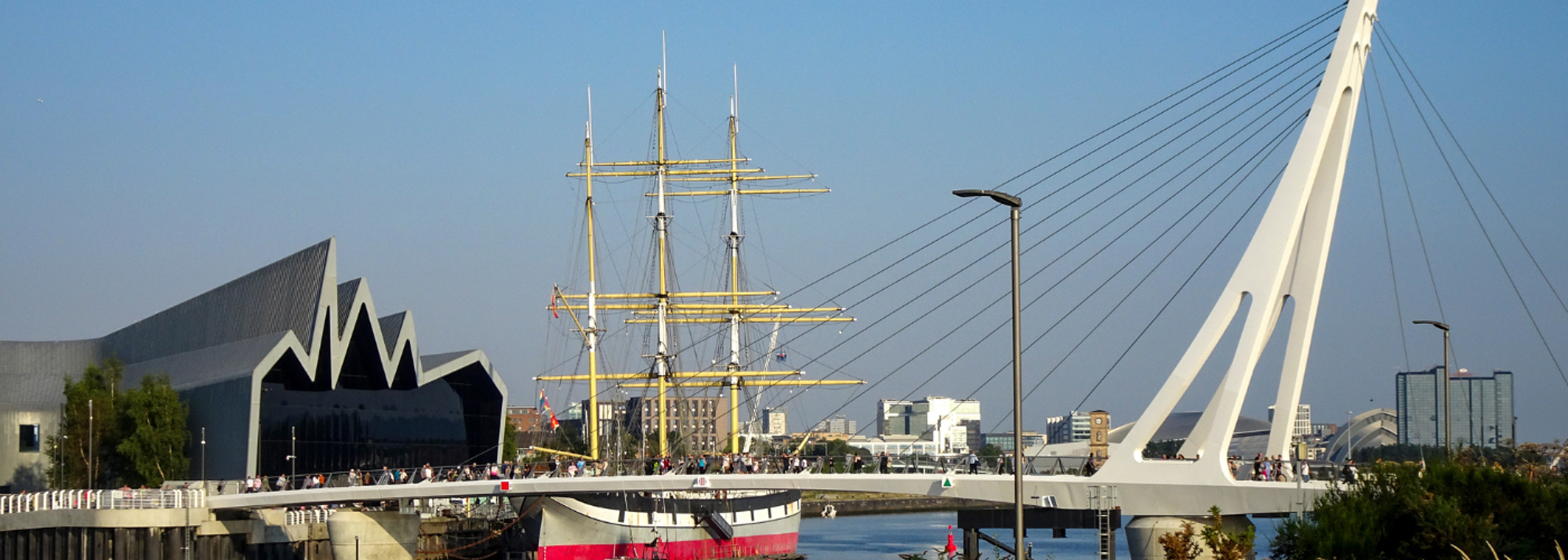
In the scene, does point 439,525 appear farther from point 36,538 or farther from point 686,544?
point 36,538

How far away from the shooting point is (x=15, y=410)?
219ft

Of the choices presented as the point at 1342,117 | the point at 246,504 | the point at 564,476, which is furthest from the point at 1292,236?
the point at 246,504

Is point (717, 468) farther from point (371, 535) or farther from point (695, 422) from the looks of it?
point (695, 422)

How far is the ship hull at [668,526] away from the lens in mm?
57812

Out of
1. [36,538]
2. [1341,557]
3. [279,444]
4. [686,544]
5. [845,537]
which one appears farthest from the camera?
[845,537]

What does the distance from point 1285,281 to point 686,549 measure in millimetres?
33601

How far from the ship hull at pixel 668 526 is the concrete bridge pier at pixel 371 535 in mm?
5993

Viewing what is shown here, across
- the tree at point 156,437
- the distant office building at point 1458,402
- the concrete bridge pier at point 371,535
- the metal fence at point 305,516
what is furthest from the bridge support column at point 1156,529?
the distant office building at point 1458,402

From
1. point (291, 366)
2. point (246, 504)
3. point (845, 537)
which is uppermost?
point (291, 366)

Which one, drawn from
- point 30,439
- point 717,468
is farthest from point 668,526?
point 30,439

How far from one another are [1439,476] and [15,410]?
197ft

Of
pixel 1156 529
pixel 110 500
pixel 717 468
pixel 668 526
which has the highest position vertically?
pixel 717 468

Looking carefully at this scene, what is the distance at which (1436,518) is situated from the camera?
70.7 ft

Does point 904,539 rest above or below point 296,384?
below
